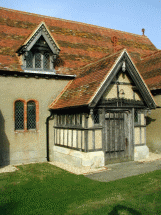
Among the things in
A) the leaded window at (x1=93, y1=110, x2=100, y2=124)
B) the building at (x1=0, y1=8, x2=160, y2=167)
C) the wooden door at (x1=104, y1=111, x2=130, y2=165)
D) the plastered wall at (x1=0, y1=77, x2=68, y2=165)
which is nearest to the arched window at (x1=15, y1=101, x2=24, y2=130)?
the building at (x1=0, y1=8, x2=160, y2=167)

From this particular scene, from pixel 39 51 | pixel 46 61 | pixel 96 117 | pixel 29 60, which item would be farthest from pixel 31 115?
pixel 96 117

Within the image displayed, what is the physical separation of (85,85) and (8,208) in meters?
6.98

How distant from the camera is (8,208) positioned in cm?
641

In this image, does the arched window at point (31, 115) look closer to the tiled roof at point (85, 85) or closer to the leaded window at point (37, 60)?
the tiled roof at point (85, 85)

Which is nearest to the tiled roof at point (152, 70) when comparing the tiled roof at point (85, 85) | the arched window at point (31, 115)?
the tiled roof at point (85, 85)

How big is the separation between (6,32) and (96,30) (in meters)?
8.10

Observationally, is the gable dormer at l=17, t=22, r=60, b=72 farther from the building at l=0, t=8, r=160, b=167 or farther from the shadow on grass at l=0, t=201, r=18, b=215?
the shadow on grass at l=0, t=201, r=18, b=215

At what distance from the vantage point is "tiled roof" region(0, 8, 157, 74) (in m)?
13.8

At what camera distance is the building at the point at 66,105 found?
36.3 ft

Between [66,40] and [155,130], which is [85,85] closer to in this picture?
[155,130]

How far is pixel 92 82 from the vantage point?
1136 centimetres

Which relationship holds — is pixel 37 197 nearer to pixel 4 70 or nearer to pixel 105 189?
pixel 105 189

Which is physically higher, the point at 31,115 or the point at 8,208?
the point at 31,115

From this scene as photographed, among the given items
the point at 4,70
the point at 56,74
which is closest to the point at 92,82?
the point at 56,74
